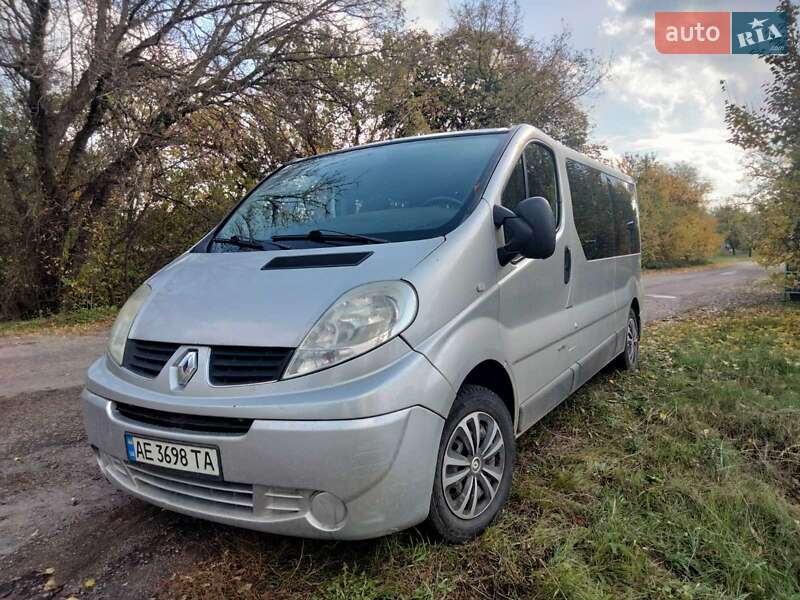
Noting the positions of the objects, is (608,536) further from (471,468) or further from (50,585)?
(50,585)

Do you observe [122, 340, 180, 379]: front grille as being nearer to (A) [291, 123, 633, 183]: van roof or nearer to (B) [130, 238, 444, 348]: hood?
(B) [130, 238, 444, 348]: hood

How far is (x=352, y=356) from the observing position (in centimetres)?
180

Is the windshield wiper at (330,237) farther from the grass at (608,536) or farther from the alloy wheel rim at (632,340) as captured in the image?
the alloy wheel rim at (632,340)

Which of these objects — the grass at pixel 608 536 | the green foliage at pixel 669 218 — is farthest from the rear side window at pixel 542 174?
the green foliage at pixel 669 218

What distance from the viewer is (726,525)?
88.0 inches

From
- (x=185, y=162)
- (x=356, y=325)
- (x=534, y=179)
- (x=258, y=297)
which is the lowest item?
(x=356, y=325)

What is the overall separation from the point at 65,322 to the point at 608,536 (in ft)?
32.2

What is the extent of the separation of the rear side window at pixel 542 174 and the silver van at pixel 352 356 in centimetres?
4

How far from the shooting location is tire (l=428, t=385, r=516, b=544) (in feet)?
6.56

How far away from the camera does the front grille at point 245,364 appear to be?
5.95ft

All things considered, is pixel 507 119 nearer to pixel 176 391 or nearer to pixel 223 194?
pixel 223 194

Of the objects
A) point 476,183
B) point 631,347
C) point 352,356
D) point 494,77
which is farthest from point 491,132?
Answer: point 494,77

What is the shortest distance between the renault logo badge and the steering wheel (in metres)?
1.24

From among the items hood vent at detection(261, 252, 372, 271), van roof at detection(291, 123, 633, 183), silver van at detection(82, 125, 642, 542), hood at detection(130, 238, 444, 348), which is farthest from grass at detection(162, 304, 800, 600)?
van roof at detection(291, 123, 633, 183)
